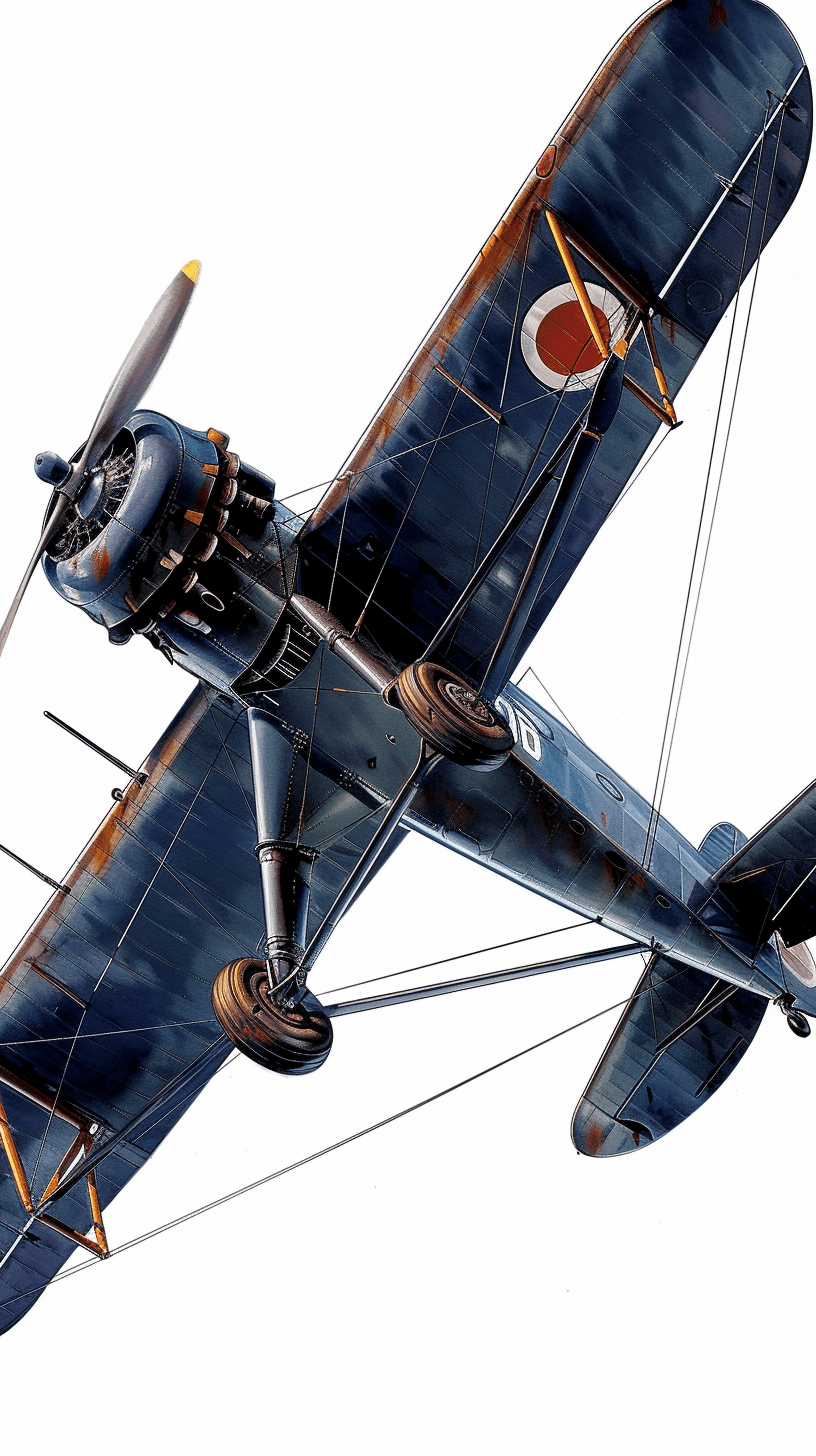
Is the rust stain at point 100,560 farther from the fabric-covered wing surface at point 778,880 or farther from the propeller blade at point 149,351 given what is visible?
the fabric-covered wing surface at point 778,880

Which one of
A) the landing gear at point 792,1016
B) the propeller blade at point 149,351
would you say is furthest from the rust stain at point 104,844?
the landing gear at point 792,1016

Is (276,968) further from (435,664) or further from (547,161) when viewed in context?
(547,161)

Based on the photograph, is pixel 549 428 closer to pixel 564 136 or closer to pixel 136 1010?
pixel 564 136

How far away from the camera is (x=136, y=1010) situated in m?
15.0

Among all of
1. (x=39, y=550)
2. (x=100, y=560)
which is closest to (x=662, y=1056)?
(x=100, y=560)

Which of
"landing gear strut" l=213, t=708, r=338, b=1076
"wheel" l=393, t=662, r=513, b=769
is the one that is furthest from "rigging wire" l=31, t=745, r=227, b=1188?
"wheel" l=393, t=662, r=513, b=769

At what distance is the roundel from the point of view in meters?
11.9

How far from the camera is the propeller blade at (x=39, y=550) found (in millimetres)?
10914

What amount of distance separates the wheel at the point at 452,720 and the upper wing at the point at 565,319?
2.04 m

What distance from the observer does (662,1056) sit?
49.0 ft

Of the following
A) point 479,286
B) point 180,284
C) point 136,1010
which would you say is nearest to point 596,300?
point 479,286

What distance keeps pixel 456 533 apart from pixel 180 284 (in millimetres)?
2964

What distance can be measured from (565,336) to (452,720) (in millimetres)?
3527

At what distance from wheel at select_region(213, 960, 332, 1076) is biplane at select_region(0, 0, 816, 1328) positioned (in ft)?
0.08
